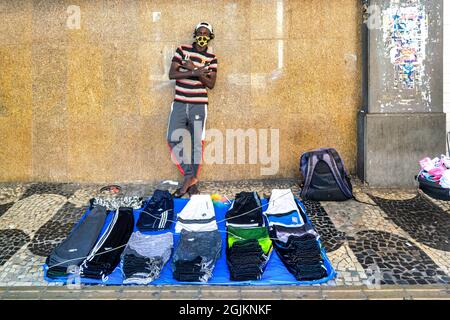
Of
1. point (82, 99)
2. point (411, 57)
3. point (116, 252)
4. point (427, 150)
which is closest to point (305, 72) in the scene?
point (411, 57)

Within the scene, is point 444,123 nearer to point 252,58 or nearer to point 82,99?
point 252,58

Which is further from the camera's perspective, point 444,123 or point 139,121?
point 139,121

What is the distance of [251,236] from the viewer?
16.4ft

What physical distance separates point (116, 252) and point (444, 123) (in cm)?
472

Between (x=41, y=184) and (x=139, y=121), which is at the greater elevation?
(x=139, y=121)

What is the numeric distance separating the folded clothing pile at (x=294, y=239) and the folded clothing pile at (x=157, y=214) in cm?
115

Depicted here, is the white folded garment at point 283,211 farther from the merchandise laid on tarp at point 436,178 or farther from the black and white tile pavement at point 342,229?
the merchandise laid on tarp at point 436,178

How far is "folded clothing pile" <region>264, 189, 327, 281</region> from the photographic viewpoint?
4371mm

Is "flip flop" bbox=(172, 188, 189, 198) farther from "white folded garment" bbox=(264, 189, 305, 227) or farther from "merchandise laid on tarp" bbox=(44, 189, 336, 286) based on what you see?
"white folded garment" bbox=(264, 189, 305, 227)

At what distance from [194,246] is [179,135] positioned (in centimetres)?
244

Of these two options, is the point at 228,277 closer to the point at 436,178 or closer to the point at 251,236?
the point at 251,236
